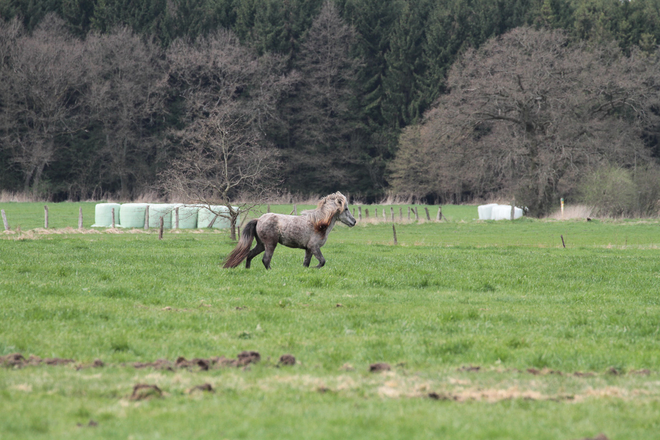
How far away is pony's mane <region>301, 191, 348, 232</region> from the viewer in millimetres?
19547

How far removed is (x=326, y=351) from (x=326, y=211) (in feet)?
33.0

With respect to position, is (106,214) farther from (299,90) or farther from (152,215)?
(299,90)

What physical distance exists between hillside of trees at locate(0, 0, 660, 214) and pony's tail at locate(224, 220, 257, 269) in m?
45.6

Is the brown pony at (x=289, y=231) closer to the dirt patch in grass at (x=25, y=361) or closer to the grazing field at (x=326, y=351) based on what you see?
the grazing field at (x=326, y=351)

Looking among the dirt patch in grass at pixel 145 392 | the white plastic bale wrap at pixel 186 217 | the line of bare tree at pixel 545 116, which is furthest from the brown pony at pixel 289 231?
the line of bare tree at pixel 545 116

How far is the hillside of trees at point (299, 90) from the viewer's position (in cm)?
6738

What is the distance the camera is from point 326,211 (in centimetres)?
1961

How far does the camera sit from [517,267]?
22.1 meters

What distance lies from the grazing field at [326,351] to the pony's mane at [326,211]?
1.24m

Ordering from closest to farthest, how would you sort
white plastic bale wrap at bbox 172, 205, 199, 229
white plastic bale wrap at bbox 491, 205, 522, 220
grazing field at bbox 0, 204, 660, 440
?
grazing field at bbox 0, 204, 660, 440, white plastic bale wrap at bbox 172, 205, 199, 229, white plastic bale wrap at bbox 491, 205, 522, 220

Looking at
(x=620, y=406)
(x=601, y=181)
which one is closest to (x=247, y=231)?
(x=620, y=406)

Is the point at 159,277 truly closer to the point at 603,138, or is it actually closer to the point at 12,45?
the point at 603,138

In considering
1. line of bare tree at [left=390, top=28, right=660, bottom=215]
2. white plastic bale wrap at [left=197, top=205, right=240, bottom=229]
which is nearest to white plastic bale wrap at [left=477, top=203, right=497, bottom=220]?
line of bare tree at [left=390, top=28, right=660, bottom=215]

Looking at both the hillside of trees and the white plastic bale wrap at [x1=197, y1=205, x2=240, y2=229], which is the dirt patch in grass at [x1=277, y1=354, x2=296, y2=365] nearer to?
the white plastic bale wrap at [x1=197, y1=205, x2=240, y2=229]
